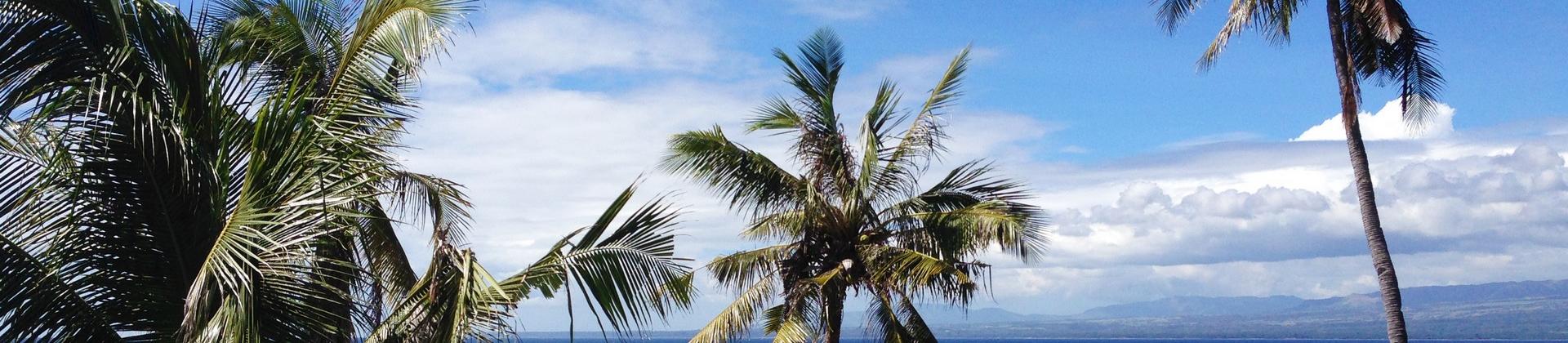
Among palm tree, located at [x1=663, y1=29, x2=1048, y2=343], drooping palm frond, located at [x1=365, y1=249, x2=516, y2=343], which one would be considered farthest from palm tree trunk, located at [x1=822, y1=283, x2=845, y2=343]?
drooping palm frond, located at [x1=365, y1=249, x2=516, y2=343]

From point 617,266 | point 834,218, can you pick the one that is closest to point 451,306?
point 617,266

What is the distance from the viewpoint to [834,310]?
15.3 m

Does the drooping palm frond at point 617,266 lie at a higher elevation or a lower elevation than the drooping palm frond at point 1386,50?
lower

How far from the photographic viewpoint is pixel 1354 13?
15.0 m

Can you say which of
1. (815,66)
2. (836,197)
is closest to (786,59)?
(815,66)

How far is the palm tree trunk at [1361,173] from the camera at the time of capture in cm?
1459

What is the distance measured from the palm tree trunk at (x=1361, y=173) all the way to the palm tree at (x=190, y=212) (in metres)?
10.8

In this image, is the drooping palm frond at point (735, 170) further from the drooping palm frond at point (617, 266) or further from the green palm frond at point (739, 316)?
the drooping palm frond at point (617, 266)

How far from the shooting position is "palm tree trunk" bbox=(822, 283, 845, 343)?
1520 cm

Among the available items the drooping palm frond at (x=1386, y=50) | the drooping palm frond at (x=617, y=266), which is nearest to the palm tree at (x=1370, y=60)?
the drooping palm frond at (x=1386, y=50)

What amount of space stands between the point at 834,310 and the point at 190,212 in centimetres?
978

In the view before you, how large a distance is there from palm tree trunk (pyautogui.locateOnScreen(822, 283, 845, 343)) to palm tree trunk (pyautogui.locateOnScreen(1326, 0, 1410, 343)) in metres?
6.03

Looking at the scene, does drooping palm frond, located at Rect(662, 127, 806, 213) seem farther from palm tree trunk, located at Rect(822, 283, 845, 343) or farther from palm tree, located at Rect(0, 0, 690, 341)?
palm tree, located at Rect(0, 0, 690, 341)

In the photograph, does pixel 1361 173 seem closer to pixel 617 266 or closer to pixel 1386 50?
pixel 1386 50
